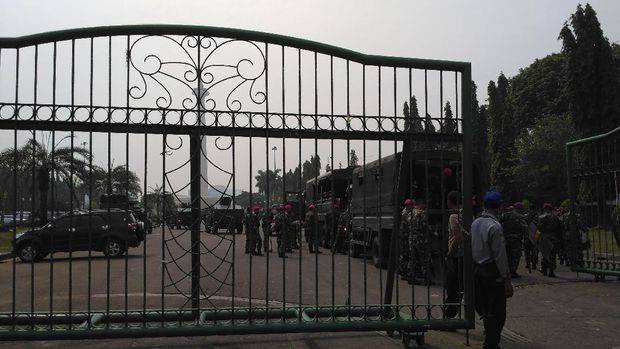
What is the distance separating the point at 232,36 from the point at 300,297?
101 inches

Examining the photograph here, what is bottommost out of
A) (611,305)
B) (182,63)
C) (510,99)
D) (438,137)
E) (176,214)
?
(611,305)

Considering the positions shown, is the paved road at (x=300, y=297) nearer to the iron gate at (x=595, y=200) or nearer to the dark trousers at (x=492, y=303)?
the iron gate at (x=595, y=200)

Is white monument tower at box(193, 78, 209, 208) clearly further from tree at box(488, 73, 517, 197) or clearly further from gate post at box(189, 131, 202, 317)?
tree at box(488, 73, 517, 197)

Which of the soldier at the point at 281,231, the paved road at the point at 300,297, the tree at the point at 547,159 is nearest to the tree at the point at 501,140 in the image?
the tree at the point at 547,159

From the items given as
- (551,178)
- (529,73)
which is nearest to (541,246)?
(551,178)

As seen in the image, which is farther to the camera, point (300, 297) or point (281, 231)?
point (281, 231)

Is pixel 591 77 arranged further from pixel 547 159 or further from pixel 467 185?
pixel 467 185

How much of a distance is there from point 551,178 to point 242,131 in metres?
40.5

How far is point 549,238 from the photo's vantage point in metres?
12.9

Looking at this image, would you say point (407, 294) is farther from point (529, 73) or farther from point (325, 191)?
point (529, 73)

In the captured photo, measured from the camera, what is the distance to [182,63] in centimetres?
536

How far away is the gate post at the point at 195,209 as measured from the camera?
532 centimetres

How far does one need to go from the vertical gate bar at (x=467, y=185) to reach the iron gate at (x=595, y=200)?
6.15 metres

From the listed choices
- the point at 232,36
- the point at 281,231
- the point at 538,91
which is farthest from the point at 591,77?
the point at 232,36
